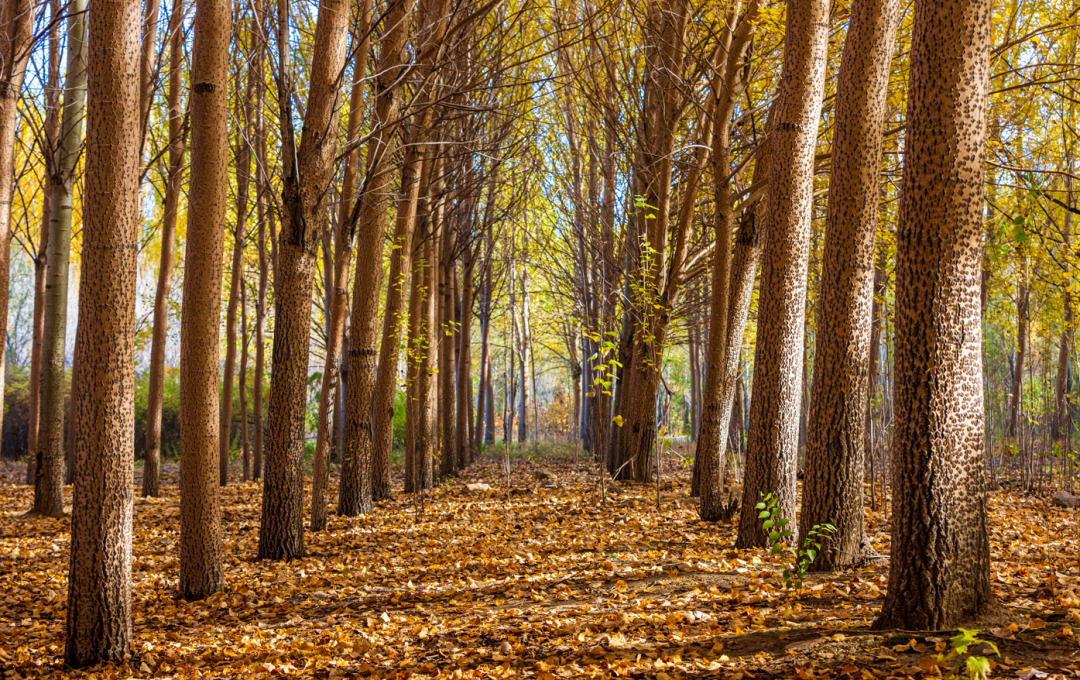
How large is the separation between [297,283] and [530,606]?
3293 mm

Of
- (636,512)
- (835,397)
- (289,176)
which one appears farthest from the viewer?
(636,512)

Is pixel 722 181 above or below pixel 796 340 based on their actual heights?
above

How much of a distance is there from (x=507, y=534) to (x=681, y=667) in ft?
13.6

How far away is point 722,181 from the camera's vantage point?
269 inches

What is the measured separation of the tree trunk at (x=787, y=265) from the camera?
16.8 feet

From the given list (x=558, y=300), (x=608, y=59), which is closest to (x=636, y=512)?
(x=608, y=59)

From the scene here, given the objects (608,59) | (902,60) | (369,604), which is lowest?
(369,604)

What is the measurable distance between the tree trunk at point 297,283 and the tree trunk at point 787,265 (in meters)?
3.62

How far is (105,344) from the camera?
3732 mm

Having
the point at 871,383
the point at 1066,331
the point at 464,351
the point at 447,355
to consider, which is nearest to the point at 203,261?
the point at 871,383

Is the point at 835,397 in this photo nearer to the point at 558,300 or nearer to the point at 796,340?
the point at 796,340

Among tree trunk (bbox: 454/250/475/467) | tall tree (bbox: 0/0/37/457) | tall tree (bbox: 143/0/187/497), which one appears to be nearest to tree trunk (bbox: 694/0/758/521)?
tree trunk (bbox: 454/250/475/467)

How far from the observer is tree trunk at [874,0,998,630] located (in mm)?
2979

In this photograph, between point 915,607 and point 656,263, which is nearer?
point 915,607
